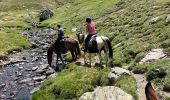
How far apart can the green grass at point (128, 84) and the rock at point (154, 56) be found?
514 centimetres

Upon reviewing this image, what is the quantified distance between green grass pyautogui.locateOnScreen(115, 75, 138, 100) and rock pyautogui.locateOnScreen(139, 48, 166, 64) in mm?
5141

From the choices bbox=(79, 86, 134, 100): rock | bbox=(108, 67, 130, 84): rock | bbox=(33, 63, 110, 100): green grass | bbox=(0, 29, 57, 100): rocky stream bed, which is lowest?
bbox=(0, 29, 57, 100): rocky stream bed

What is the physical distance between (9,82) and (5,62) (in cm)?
1390

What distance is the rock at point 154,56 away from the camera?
99.3 ft

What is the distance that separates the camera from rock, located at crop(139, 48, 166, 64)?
99.3 ft

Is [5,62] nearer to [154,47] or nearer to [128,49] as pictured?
[128,49]

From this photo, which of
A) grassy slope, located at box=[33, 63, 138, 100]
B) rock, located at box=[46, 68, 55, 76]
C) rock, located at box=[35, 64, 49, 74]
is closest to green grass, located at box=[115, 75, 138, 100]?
grassy slope, located at box=[33, 63, 138, 100]

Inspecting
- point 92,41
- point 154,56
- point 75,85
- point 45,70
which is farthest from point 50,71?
point 75,85

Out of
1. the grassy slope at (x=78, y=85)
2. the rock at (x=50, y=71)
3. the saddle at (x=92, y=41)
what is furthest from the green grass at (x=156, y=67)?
the rock at (x=50, y=71)

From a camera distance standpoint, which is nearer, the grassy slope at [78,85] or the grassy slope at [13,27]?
the grassy slope at [78,85]

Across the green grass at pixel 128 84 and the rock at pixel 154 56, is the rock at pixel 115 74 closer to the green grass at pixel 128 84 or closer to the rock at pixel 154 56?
the green grass at pixel 128 84

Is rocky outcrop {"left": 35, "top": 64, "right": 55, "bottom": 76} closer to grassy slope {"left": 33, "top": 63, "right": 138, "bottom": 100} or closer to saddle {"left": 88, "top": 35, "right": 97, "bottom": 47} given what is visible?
saddle {"left": 88, "top": 35, "right": 97, "bottom": 47}

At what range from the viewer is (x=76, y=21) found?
96750 mm

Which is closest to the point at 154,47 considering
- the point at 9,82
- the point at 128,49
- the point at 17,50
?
the point at 128,49
